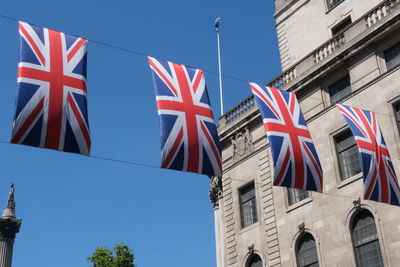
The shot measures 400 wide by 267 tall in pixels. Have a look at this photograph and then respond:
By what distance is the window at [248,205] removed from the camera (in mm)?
28625

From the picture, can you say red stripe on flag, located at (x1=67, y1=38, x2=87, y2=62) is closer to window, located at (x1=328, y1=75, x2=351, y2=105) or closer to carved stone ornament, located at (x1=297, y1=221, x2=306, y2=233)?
window, located at (x1=328, y1=75, x2=351, y2=105)

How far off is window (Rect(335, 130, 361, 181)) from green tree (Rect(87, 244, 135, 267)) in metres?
23.7

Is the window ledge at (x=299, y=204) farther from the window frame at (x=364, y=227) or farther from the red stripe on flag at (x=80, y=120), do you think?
the red stripe on flag at (x=80, y=120)

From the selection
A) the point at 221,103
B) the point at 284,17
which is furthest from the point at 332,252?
the point at 284,17

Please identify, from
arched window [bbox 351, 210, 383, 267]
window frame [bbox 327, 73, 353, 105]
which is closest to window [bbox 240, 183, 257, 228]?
window frame [bbox 327, 73, 353, 105]

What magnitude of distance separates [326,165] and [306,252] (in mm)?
3966

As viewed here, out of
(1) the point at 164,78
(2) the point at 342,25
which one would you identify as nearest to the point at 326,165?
(2) the point at 342,25

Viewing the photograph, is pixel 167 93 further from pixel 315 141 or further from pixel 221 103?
pixel 221 103

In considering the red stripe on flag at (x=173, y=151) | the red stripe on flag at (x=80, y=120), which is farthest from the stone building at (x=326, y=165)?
the red stripe on flag at (x=80, y=120)

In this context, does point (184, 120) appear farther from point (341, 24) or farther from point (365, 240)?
point (341, 24)

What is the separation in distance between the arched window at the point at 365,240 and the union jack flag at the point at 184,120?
28.5ft

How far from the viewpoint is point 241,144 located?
3036 centimetres

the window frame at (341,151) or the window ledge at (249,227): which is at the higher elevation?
the window frame at (341,151)

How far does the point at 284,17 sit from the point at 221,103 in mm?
7044
